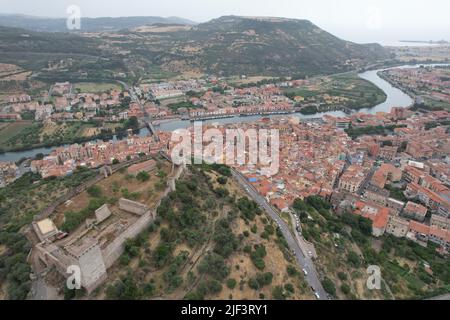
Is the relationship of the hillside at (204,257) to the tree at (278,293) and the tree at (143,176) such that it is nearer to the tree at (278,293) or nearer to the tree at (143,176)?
the tree at (278,293)

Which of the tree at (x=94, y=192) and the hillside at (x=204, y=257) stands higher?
the tree at (x=94, y=192)

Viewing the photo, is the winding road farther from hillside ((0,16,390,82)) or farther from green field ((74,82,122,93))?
hillside ((0,16,390,82))

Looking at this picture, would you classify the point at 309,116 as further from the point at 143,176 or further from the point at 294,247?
the point at 143,176

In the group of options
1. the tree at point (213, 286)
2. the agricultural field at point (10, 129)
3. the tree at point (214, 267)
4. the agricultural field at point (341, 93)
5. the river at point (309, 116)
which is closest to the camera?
the tree at point (213, 286)

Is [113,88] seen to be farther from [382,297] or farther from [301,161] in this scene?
[382,297]

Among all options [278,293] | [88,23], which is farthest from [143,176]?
[88,23]

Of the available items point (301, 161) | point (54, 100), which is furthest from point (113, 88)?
point (301, 161)

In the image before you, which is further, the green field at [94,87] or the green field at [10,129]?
the green field at [94,87]

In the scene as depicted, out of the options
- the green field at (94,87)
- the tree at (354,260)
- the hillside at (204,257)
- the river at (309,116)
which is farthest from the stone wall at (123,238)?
the green field at (94,87)

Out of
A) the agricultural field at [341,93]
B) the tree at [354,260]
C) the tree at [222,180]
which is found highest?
the agricultural field at [341,93]

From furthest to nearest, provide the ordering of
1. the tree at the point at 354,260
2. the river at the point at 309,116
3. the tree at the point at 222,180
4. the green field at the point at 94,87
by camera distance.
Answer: the green field at the point at 94,87 < the river at the point at 309,116 < the tree at the point at 222,180 < the tree at the point at 354,260
